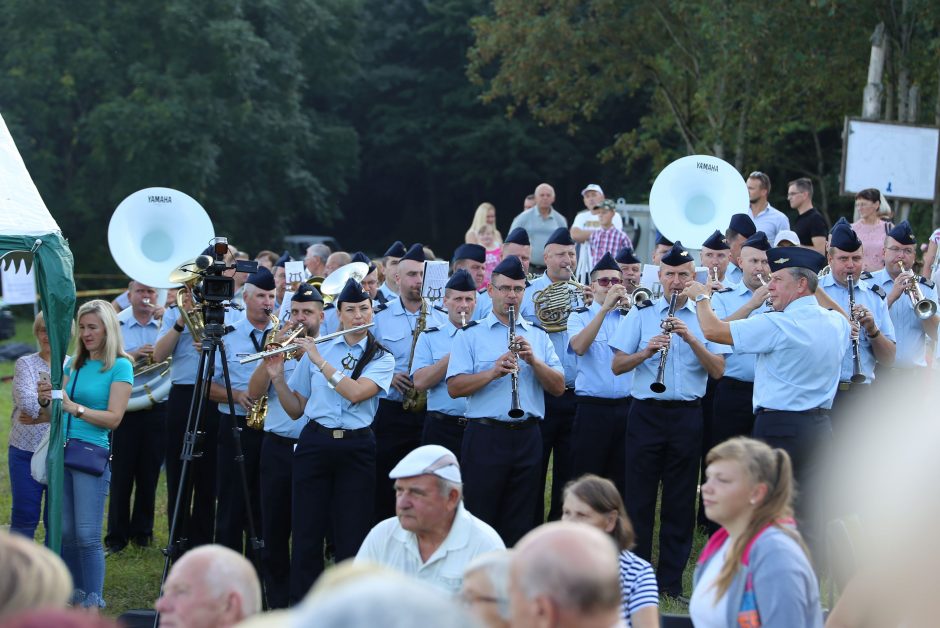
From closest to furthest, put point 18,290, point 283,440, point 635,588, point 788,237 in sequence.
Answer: point 635,588 < point 283,440 < point 788,237 < point 18,290

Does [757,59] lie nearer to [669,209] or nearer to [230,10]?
[669,209]

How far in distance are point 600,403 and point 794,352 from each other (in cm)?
186

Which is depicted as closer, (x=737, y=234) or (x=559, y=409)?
(x=559, y=409)

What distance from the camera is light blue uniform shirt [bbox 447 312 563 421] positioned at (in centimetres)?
803

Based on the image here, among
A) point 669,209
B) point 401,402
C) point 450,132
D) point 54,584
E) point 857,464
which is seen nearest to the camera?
point 54,584

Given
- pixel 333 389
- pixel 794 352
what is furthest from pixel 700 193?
pixel 333 389

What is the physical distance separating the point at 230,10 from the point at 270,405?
24.4 m

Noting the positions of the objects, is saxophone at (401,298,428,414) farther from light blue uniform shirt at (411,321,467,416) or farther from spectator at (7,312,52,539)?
spectator at (7,312,52,539)

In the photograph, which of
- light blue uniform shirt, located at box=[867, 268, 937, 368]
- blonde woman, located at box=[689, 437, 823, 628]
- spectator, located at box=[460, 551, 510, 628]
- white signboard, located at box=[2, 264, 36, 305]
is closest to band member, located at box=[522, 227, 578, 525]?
light blue uniform shirt, located at box=[867, 268, 937, 368]

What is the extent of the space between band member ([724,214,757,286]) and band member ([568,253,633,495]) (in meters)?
1.44

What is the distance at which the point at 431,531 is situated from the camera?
5.80m

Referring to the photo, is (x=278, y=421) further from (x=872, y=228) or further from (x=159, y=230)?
(x=872, y=228)

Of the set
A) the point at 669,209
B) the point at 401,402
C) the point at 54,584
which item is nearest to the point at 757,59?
the point at 669,209

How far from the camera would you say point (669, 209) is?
395 inches
